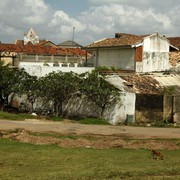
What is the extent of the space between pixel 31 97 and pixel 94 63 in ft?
46.2

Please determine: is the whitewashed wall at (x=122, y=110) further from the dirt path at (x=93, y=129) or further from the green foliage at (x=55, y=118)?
the green foliage at (x=55, y=118)

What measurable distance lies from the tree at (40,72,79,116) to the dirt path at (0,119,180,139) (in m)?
3.22

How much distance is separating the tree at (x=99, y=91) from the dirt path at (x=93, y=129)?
2.53 m

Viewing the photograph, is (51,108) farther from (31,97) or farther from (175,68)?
(175,68)

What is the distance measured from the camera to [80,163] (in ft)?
44.7

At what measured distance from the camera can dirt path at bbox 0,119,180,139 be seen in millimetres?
21908

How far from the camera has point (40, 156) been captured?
1490cm

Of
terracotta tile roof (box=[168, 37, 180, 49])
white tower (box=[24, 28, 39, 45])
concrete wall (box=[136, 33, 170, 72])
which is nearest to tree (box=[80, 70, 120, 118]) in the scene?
concrete wall (box=[136, 33, 170, 72])

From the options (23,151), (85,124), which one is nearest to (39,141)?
(23,151)

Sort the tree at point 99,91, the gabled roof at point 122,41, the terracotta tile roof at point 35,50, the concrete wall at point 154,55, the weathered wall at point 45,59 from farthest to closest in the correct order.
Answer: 1. the terracotta tile roof at point 35,50
2. the weathered wall at point 45,59
3. the concrete wall at point 154,55
4. the gabled roof at point 122,41
5. the tree at point 99,91

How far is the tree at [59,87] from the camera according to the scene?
91.7 ft

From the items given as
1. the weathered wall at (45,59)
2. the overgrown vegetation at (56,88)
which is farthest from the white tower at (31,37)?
the overgrown vegetation at (56,88)

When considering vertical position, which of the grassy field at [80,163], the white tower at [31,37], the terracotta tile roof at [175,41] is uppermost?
the white tower at [31,37]

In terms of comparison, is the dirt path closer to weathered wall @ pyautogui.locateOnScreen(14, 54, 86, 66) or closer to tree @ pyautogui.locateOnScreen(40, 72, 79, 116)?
tree @ pyautogui.locateOnScreen(40, 72, 79, 116)
